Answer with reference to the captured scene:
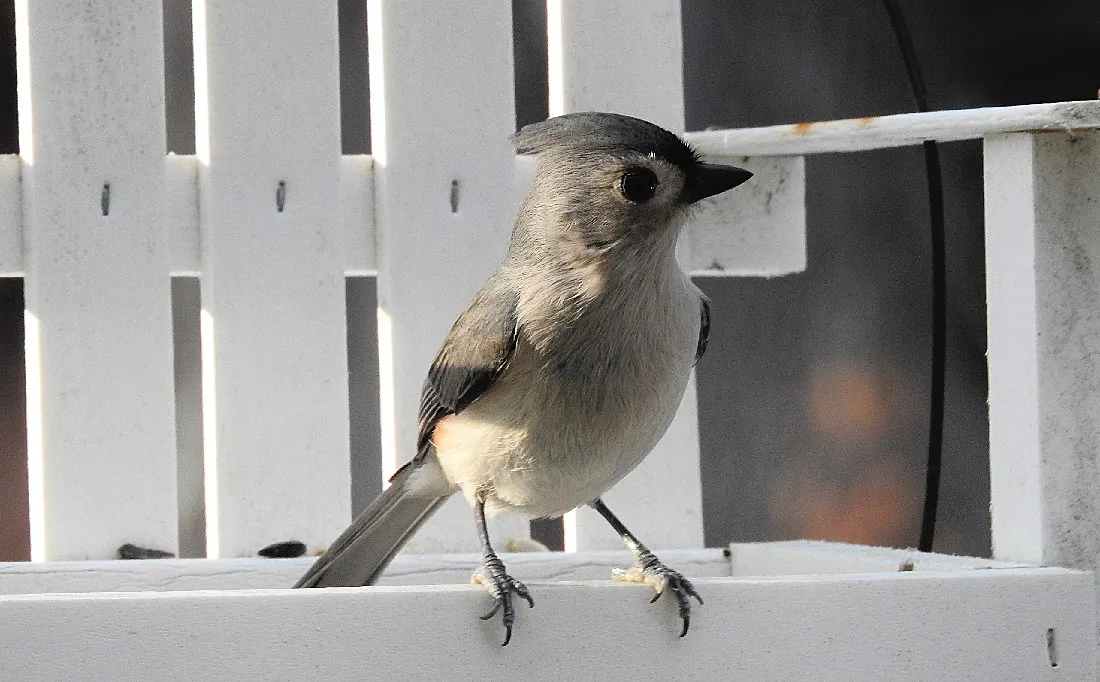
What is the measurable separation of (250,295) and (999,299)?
1235 millimetres

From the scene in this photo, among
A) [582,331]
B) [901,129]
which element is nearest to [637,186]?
[582,331]

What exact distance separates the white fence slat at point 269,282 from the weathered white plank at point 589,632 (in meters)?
0.94

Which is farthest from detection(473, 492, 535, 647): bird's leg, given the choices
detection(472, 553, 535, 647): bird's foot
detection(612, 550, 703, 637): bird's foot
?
detection(612, 550, 703, 637): bird's foot

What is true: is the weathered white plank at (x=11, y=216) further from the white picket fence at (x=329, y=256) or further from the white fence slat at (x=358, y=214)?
the white fence slat at (x=358, y=214)

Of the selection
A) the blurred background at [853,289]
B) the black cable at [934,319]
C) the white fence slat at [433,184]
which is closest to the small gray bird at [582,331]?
the white fence slat at [433,184]

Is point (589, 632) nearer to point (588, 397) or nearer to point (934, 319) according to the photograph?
point (588, 397)

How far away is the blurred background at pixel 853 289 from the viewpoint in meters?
4.50

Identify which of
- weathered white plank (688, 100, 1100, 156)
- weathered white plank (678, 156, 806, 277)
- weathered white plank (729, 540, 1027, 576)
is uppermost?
weathered white plank (688, 100, 1100, 156)

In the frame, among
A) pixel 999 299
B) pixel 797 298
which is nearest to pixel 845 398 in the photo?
pixel 797 298

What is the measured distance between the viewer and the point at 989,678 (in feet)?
6.02

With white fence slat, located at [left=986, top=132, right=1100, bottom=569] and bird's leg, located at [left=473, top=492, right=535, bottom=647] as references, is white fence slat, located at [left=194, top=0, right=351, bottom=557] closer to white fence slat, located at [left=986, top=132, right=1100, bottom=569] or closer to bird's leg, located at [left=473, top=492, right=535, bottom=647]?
bird's leg, located at [left=473, top=492, right=535, bottom=647]

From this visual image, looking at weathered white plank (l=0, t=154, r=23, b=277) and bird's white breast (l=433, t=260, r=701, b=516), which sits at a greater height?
weathered white plank (l=0, t=154, r=23, b=277)

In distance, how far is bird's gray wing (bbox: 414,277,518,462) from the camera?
2012mm

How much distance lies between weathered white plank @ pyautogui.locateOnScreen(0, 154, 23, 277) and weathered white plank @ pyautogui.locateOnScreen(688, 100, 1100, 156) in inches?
46.3
